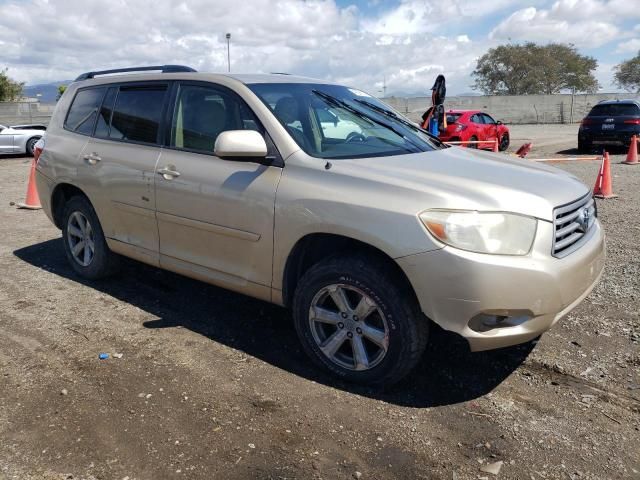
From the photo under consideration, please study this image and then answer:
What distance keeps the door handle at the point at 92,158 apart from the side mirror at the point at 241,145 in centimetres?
170

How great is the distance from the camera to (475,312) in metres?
2.89

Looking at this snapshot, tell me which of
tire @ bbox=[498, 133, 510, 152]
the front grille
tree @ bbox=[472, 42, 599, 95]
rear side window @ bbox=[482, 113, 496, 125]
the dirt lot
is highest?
tree @ bbox=[472, 42, 599, 95]

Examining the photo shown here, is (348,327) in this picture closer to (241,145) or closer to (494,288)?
(494,288)

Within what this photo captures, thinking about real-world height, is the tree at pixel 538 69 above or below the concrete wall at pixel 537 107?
above

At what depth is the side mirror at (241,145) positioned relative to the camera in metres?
3.44

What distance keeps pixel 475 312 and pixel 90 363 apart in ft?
8.02

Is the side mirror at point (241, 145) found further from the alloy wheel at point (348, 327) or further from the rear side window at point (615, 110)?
the rear side window at point (615, 110)

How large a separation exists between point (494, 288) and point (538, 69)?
2523 inches

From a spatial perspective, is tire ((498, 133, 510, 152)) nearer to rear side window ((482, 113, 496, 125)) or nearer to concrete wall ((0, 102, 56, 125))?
rear side window ((482, 113, 496, 125))

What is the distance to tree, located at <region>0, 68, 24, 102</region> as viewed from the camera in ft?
151

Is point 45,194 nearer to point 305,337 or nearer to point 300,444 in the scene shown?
point 305,337

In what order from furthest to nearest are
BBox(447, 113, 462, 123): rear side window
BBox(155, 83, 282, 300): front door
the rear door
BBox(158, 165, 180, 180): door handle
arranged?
BBox(447, 113, 462, 123): rear side window, the rear door, BBox(158, 165, 180, 180): door handle, BBox(155, 83, 282, 300): front door

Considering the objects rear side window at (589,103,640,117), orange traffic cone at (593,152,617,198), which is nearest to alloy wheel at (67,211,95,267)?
orange traffic cone at (593,152,617,198)

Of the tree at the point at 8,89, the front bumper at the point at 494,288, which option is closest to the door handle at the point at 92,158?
the front bumper at the point at 494,288
